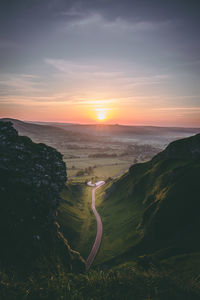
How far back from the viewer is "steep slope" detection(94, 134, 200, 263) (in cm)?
6047

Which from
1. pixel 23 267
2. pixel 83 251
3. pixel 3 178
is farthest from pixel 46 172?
pixel 83 251

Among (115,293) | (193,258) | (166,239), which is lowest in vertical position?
(166,239)

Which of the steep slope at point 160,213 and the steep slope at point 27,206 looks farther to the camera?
the steep slope at point 160,213

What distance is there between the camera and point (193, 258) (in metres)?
46.8

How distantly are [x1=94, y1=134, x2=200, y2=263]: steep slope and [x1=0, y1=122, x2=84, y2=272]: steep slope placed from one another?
85.3ft

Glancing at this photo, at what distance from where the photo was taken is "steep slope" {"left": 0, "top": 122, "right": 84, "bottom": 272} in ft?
123

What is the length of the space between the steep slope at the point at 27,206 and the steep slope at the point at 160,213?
2600cm

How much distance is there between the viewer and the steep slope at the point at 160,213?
60.5 metres

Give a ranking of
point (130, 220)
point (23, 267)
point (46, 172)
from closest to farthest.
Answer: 1. point (23, 267)
2. point (46, 172)
3. point (130, 220)

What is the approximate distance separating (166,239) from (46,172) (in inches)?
2161

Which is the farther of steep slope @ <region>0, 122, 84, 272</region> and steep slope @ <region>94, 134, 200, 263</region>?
steep slope @ <region>94, 134, 200, 263</region>

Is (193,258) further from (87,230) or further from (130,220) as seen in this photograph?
(87,230)

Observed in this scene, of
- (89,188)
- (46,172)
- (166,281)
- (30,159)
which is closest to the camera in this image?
(166,281)

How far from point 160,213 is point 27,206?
188 feet
